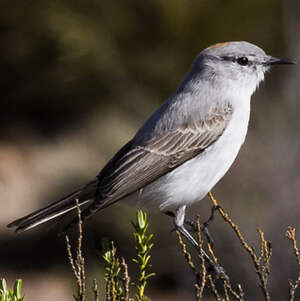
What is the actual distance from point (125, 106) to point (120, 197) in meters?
4.56

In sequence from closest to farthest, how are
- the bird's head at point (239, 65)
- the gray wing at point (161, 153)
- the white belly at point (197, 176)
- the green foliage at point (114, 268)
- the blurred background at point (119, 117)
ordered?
the green foliage at point (114, 268)
the white belly at point (197, 176)
the gray wing at point (161, 153)
the bird's head at point (239, 65)
the blurred background at point (119, 117)

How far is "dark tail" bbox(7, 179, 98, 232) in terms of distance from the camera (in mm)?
3758

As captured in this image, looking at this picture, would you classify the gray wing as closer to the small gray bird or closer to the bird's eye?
the small gray bird

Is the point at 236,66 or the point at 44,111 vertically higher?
the point at 44,111

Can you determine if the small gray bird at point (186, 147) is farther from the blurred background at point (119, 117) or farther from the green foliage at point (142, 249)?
the blurred background at point (119, 117)

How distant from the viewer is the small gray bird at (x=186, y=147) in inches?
158

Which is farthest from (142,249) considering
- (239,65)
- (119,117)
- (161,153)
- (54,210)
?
(119,117)

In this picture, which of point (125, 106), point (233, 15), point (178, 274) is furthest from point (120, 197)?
point (125, 106)

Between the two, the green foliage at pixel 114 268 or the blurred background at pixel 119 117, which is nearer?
the green foliage at pixel 114 268

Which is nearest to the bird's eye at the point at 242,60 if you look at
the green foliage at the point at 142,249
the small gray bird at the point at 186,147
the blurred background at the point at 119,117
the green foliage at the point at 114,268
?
the small gray bird at the point at 186,147

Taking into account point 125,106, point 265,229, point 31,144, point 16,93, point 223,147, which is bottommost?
point 223,147

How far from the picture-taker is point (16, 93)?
32.9ft

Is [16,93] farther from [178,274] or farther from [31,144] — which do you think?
[178,274]

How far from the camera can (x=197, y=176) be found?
400cm
